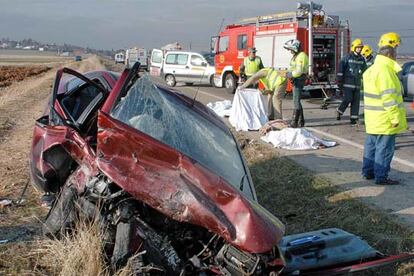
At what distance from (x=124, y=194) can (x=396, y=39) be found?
457 cm

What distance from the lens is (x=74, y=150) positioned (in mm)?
3908

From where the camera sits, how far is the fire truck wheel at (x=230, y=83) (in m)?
21.2

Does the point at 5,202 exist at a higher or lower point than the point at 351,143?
lower

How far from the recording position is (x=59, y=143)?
404 centimetres

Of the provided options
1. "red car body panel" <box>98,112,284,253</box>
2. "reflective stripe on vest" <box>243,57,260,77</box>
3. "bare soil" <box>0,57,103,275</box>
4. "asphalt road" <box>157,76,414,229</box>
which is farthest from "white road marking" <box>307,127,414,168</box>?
"bare soil" <box>0,57,103,275</box>

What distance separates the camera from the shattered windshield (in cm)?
381

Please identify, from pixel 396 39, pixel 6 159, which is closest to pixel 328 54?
pixel 396 39

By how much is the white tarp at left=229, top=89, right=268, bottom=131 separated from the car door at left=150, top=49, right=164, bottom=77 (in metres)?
15.1

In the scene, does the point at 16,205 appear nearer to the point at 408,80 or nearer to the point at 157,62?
the point at 408,80

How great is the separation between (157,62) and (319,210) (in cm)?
2211

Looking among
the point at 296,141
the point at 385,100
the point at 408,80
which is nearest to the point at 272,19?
the point at 408,80

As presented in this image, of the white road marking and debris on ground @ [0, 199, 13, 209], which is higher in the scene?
the white road marking

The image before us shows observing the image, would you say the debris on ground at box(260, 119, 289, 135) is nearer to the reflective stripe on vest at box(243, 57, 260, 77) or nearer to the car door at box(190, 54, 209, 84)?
the reflective stripe on vest at box(243, 57, 260, 77)

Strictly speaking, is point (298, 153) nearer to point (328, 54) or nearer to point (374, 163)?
point (374, 163)
